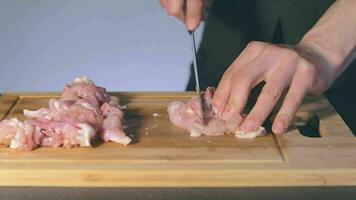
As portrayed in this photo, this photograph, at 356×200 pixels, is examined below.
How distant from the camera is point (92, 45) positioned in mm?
3070

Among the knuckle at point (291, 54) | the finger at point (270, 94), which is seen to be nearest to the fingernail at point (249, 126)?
the finger at point (270, 94)

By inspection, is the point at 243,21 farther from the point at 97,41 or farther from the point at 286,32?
the point at 97,41

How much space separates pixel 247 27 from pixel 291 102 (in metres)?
0.68

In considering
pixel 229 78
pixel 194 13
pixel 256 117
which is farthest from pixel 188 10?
pixel 256 117

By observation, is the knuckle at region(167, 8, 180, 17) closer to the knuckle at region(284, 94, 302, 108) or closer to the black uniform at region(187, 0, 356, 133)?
the knuckle at region(284, 94, 302, 108)

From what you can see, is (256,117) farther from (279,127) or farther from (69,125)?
(69,125)

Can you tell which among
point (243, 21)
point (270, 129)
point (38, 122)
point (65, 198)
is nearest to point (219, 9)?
point (243, 21)

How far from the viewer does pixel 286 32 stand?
2125 millimetres

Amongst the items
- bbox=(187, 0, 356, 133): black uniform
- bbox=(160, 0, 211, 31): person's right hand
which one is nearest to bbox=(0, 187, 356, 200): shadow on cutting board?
bbox=(160, 0, 211, 31): person's right hand

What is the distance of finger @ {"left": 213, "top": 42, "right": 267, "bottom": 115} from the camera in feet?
5.25

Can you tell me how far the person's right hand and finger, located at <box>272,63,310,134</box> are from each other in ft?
0.90

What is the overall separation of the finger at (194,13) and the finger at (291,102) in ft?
0.89

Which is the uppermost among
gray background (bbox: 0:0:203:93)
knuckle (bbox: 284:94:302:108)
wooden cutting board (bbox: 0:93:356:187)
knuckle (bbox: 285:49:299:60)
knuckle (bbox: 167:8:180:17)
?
knuckle (bbox: 167:8:180:17)

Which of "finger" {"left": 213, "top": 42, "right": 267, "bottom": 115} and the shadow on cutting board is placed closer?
the shadow on cutting board
